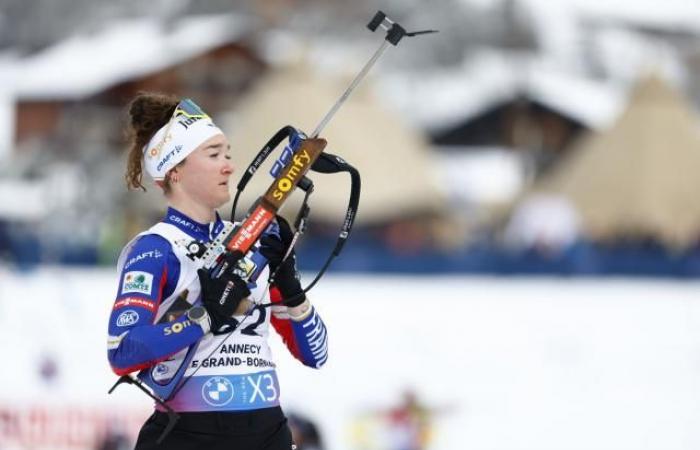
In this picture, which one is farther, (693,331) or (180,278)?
(693,331)

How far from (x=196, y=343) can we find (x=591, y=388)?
6528 mm

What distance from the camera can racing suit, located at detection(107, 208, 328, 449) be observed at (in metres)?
3.26

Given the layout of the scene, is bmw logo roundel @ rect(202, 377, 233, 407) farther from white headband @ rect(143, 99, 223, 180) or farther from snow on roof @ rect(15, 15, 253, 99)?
snow on roof @ rect(15, 15, 253, 99)

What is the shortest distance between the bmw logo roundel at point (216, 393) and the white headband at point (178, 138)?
0.52 meters

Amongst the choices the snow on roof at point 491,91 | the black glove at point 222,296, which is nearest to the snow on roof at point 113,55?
the snow on roof at point 491,91

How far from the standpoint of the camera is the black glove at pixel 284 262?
→ 11.1 ft

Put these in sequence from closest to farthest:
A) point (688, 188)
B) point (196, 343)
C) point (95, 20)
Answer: point (196, 343) < point (688, 188) < point (95, 20)

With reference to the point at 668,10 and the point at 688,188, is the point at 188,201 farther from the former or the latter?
the point at 668,10

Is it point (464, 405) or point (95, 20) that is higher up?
point (464, 405)

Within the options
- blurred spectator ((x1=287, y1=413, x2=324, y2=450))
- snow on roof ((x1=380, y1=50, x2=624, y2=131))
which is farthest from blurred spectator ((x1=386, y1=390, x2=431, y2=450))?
snow on roof ((x1=380, y1=50, x2=624, y2=131))

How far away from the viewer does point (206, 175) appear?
342 cm

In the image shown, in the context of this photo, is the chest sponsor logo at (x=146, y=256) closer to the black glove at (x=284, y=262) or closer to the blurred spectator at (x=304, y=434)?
the black glove at (x=284, y=262)

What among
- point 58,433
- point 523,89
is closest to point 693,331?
point 58,433

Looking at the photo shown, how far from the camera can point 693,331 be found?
996 cm
